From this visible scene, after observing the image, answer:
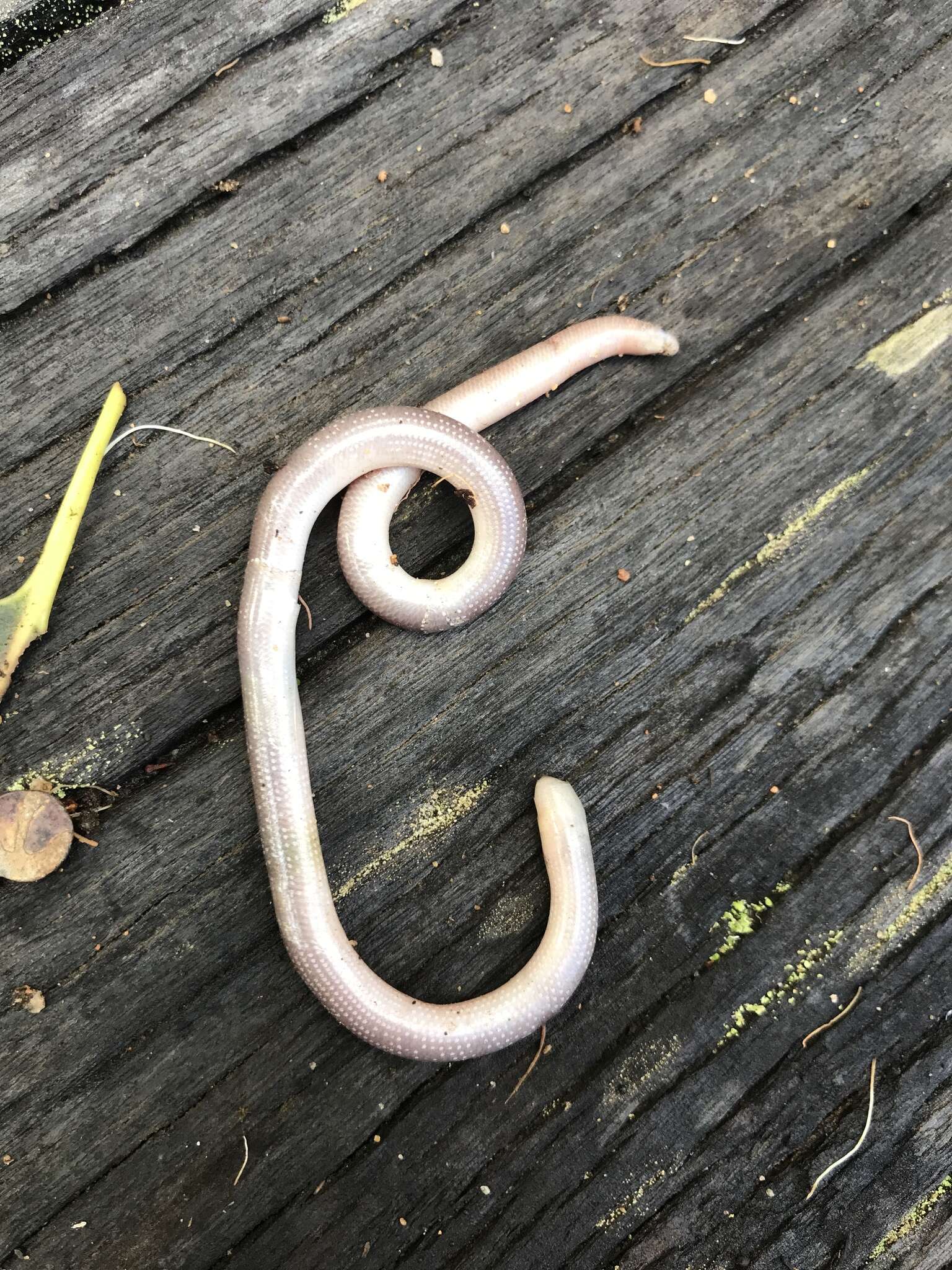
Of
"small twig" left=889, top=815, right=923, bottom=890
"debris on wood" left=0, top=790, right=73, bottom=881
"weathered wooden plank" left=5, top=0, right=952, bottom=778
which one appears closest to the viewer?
"debris on wood" left=0, top=790, right=73, bottom=881

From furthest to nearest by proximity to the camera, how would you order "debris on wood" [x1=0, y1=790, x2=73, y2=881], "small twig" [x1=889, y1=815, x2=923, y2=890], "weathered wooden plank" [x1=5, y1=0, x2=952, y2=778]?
"small twig" [x1=889, y1=815, x2=923, y2=890]
"weathered wooden plank" [x1=5, y1=0, x2=952, y2=778]
"debris on wood" [x1=0, y1=790, x2=73, y2=881]

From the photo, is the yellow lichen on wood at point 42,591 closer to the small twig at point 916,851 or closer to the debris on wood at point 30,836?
the debris on wood at point 30,836

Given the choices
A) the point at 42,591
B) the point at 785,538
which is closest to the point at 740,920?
the point at 785,538

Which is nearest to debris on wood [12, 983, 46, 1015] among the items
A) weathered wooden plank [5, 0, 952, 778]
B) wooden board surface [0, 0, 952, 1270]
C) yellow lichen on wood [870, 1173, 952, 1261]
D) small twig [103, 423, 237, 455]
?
wooden board surface [0, 0, 952, 1270]

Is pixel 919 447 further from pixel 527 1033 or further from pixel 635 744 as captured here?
pixel 527 1033

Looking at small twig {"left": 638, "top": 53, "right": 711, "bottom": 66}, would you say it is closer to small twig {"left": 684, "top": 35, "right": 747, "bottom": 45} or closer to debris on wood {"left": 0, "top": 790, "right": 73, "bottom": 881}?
small twig {"left": 684, "top": 35, "right": 747, "bottom": 45}

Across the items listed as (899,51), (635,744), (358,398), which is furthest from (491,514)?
(899,51)

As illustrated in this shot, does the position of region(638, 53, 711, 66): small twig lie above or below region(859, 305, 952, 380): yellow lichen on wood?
above

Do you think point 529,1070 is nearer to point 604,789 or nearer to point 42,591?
point 604,789
